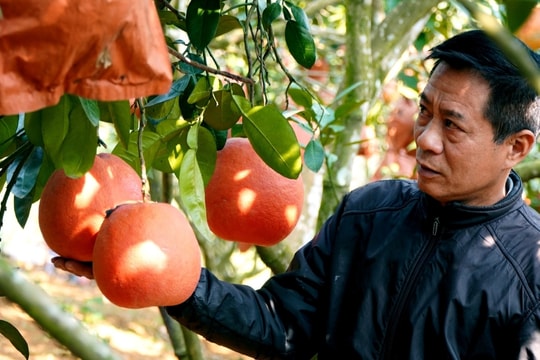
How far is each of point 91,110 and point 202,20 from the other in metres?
0.25

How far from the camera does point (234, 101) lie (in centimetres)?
98

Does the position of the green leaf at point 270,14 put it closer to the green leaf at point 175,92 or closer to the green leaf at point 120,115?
the green leaf at point 175,92

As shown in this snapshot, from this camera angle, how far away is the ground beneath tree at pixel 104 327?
3477 millimetres

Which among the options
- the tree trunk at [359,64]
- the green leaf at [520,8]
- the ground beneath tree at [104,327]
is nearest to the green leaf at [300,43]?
the tree trunk at [359,64]

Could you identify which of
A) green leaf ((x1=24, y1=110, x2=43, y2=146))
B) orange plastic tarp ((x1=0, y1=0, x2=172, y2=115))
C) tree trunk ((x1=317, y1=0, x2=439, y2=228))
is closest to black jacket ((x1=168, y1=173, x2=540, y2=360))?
tree trunk ((x1=317, y1=0, x2=439, y2=228))

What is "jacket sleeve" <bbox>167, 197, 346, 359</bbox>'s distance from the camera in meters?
1.29

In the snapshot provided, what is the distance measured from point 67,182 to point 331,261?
0.71 m

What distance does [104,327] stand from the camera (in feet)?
12.8

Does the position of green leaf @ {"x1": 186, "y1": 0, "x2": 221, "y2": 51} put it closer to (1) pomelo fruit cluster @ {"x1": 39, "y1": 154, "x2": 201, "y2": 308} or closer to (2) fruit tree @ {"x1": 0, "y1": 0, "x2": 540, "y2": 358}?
(2) fruit tree @ {"x1": 0, "y1": 0, "x2": 540, "y2": 358}

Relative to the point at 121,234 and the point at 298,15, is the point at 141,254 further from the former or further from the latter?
the point at 298,15

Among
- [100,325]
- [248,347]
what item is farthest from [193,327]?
[100,325]

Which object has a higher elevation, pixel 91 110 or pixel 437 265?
pixel 91 110

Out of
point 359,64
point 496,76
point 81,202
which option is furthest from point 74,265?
point 359,64

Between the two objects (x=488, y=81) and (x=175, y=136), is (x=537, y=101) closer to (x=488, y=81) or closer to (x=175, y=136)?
(x=488, y=81)
